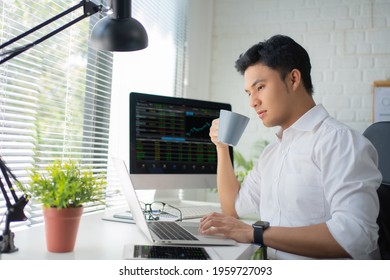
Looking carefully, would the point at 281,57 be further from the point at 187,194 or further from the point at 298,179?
the point at 187,194

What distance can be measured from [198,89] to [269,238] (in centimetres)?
197

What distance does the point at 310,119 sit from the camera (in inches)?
49.4

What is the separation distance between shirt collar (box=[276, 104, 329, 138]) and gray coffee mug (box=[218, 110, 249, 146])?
16 centimetres

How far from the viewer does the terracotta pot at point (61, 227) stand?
85 centimetres

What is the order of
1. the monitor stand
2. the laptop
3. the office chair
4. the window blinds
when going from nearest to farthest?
the laptop < the office chair < the window blinds < the monitor stand

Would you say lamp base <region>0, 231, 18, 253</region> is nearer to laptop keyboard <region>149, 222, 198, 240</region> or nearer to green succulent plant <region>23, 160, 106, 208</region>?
green succulent plant <region>23, 160, 106, 208</region>

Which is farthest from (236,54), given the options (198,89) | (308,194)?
(308,194)

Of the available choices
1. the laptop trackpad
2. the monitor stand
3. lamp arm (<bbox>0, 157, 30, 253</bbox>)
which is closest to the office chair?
the laptop trackpad

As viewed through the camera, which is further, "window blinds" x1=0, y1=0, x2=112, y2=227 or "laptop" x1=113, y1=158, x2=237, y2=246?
"window blinds" x1=0, y1=0, x2=112, y2=227

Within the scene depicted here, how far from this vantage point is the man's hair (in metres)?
1.29

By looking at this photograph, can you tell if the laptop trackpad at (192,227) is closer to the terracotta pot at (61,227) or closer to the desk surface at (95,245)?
the desk surface at (95,245)

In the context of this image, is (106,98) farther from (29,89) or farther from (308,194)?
(308,194)

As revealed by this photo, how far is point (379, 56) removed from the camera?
265cm

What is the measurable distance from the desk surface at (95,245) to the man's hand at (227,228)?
34 mm
